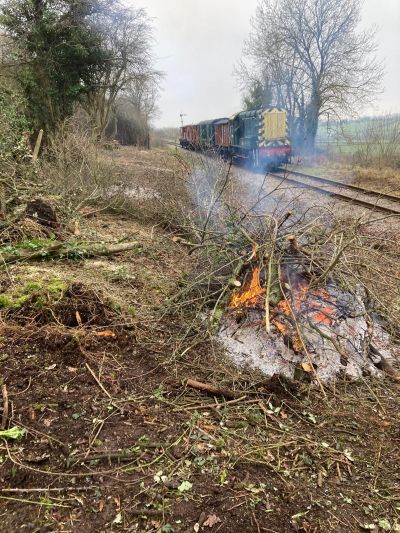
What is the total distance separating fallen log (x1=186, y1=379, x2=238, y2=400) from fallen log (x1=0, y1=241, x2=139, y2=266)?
3.48 m

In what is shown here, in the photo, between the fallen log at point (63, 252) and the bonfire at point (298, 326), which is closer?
the bonfire at point (298, 326)

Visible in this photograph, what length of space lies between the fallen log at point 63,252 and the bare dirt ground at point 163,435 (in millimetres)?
1349

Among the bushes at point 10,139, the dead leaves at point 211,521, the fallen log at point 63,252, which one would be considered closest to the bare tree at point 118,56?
the bushes at point 10,139

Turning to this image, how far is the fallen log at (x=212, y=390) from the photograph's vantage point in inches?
135

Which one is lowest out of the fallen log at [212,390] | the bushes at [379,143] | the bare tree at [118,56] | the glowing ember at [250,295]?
the fallen log at [212,390]

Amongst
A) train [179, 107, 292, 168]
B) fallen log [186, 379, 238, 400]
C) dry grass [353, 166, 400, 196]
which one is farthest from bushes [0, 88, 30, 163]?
dry grass [353, 166, 400, 196]

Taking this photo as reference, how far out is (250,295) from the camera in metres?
4.50

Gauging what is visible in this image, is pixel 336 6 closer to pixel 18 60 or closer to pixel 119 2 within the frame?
pixel 119 2

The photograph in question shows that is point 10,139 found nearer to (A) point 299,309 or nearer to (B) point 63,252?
(B) point 63,252

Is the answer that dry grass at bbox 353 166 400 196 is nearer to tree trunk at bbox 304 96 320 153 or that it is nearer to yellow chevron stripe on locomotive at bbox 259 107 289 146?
yellow chevron stripe on locomotive at bbox 259 107 289 146

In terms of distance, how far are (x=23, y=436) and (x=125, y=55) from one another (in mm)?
22963

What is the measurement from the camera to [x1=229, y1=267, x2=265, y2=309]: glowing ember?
14.4 feet

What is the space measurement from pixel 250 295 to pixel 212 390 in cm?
138

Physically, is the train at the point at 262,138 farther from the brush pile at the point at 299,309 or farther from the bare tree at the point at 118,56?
the brush pile at the point at 299,309
